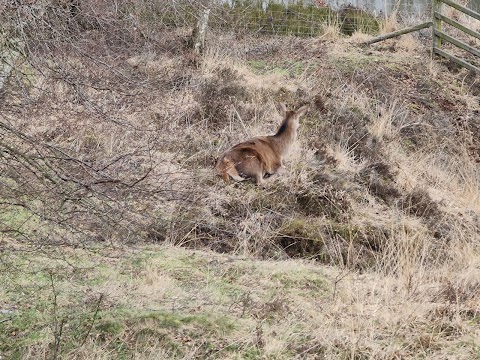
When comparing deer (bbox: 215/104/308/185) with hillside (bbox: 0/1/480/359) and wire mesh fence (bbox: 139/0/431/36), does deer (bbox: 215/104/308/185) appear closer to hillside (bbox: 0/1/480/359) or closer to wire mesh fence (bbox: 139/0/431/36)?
hillside (bbox: 0/1/480/359)

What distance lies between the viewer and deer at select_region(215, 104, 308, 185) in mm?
9484

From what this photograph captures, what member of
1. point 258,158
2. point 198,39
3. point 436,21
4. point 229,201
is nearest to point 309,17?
point 436,21

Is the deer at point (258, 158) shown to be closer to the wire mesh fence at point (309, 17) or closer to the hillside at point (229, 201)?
the hillside at point (229, 201)

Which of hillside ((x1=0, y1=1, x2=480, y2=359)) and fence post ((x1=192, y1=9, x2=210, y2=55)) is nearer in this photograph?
hillside ((x1=0, y1=1, x2=480, y2=359))

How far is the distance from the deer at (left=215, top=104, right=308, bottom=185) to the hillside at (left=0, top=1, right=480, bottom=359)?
5.8 inches

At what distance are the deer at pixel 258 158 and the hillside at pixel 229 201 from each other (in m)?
0.15

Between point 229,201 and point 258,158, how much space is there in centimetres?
77

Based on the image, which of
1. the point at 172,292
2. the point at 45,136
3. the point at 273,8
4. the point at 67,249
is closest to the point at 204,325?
the point at 172,292

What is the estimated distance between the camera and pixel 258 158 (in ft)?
31.4

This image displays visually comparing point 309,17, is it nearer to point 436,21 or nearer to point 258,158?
point 436,21

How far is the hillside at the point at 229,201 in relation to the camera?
5.23 m

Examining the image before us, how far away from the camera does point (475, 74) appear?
15.4 meters

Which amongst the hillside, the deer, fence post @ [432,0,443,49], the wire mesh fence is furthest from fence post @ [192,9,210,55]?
fence post @ [432,0,443,49]

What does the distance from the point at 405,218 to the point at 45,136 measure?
4.70m
